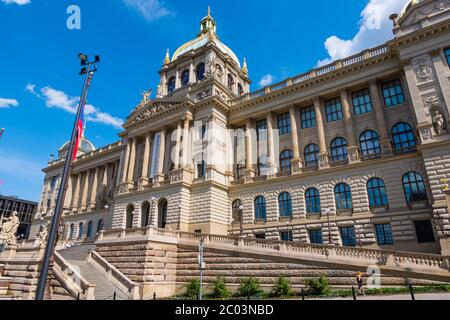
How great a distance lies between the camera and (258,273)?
23.2 meters

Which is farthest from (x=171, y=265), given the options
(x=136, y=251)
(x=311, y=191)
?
(x=311, y=191)

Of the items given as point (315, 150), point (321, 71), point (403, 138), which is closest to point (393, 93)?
point (403, 138)

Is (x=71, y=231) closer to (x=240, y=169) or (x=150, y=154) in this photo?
(x=150, y=154)

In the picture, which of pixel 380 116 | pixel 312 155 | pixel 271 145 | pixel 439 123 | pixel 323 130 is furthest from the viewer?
pixel 271 145

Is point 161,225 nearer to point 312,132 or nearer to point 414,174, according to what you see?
point 312,132

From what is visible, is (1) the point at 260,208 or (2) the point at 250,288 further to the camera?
(1) the point at 260,208

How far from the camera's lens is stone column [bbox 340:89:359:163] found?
32.0 metres

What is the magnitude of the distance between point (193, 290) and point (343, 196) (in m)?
17.9

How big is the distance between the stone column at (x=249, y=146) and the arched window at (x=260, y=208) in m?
3.32

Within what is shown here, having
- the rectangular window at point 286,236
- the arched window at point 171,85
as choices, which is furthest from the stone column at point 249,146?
the arched window at point 171,85

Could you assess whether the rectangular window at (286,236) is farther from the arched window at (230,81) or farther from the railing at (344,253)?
the arched window at (230,81)

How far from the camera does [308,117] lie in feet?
126

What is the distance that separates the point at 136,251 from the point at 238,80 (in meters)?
44.4

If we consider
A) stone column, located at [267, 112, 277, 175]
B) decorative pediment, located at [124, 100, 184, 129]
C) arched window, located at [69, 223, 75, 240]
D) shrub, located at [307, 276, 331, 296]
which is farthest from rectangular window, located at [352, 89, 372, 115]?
arched window, located at [69, 223, 75, 240]
